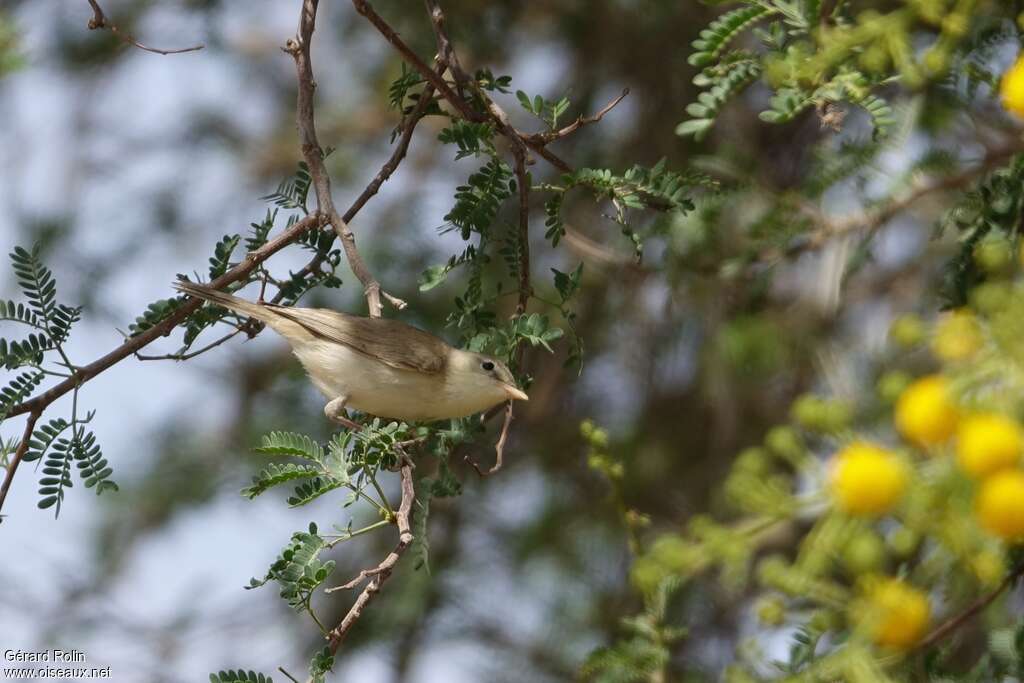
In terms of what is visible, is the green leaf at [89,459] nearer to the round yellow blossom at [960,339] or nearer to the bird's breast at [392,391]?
the bird's breast at [392,391]

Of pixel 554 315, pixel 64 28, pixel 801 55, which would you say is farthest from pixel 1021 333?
pixel 64 28

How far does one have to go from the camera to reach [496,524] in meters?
5.82

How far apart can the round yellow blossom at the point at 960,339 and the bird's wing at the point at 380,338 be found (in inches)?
103

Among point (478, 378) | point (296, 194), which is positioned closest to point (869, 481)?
point (296, 194)

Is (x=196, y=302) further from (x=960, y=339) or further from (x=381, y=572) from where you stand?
(x=960, y=339)

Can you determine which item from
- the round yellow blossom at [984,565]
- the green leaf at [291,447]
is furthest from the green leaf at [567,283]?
the round yellow blossom at [984,565]

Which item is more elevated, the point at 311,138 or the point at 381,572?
the point at 311,138

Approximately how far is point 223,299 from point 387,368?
0.76 m

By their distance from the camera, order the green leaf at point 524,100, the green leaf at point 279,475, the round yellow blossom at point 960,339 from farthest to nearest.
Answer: the green leaf at point 524,100 < the green leaf at point 279,475 < the round yellow blossom at point 960,339

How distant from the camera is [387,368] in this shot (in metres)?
3.88

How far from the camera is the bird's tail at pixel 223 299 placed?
126 inches

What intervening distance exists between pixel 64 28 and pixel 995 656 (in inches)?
212

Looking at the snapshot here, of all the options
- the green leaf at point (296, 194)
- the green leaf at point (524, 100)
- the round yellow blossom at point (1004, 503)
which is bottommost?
the round yellow blossom at point (1004, 503)

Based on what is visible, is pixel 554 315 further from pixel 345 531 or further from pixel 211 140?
pixel 345 531
